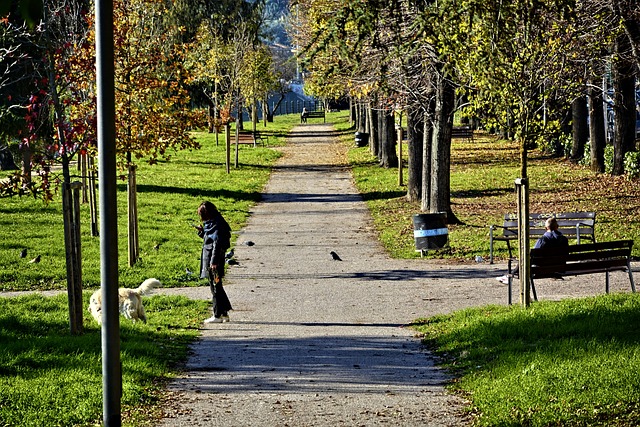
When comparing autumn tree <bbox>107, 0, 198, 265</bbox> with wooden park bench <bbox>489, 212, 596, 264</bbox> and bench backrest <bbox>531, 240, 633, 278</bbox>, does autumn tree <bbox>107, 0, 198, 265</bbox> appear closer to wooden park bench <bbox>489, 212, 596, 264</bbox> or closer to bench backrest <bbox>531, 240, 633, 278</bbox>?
wooden park bench <bbox>489, 212, 596, 264</bbox>

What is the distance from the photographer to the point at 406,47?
27.7 ft

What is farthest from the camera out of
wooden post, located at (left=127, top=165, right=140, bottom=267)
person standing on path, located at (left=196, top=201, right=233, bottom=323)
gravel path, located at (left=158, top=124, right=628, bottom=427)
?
wooden post, located at (left=127, top=165, right=140, bottom=267)

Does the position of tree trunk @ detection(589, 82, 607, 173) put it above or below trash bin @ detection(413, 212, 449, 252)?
above

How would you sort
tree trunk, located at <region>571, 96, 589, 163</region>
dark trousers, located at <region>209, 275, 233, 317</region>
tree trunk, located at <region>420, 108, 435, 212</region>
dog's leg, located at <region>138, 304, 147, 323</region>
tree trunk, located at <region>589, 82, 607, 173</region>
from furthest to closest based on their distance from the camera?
tree trunk, located at <region>571, 96, 589, 163</region> < tree trunk, located at <region>589, 82, 607, 173</region> < tree trunk, located at <region>420, 108, 435, 212</region> < dark trousers, located at <region>209, 275, 233, 317</region> < dog's leg, located at <region>138, 304, 147, 323</region>

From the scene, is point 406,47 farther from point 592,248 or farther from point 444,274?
point 444,274

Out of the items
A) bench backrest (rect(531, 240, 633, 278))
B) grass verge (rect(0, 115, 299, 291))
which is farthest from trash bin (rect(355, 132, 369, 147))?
bench backrest (rect(531, 240, 633, 278))

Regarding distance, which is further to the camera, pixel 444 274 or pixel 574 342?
pixel 444 274

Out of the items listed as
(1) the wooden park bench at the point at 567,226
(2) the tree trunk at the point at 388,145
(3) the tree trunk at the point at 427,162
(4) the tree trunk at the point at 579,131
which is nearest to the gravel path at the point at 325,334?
(1) the wooden park bench at the point at 567,226

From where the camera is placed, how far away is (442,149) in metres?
22.0

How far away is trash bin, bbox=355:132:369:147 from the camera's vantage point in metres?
52.0

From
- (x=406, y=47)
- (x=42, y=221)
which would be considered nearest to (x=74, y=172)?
(x=42, y=221)

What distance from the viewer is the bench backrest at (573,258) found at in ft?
40.1

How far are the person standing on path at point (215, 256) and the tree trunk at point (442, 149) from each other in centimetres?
955

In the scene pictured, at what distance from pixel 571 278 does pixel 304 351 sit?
6497 mm
